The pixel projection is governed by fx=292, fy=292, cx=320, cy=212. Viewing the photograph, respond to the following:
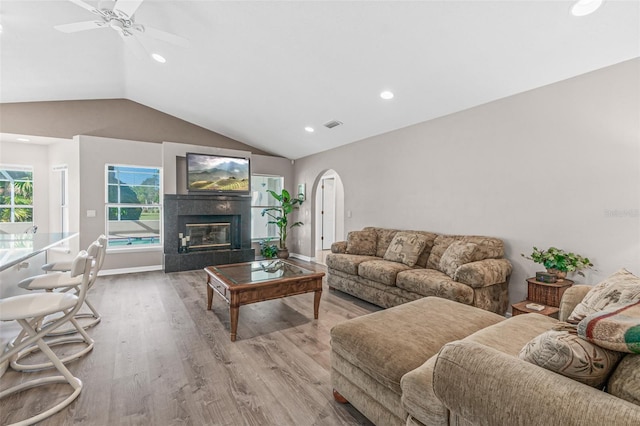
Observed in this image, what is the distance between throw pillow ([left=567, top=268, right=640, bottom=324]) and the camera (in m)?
1.17

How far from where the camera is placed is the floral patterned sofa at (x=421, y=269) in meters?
3.05

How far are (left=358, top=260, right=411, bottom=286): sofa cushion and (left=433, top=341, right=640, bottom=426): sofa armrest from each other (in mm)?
2425

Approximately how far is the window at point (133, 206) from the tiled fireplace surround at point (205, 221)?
20.7 inches

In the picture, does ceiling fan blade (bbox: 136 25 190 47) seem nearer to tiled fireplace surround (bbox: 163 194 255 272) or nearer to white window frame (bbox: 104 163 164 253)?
tiled fireplace surround (bbox: 163 194 255 272)

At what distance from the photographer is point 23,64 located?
4148mm

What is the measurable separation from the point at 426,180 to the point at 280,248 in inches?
166

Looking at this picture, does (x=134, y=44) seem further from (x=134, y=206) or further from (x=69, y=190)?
(x=69, y=190)

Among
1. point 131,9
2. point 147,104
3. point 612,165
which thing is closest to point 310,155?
point 147,104

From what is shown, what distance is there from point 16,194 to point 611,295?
869 cm

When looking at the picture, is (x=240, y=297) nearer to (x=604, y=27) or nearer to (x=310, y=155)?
(x=604, y=27)

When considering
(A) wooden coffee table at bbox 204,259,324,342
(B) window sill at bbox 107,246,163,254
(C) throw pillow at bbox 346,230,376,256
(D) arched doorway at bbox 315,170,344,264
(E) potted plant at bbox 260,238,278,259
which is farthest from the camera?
(D) arched doorway at bbox 315,170,344,264

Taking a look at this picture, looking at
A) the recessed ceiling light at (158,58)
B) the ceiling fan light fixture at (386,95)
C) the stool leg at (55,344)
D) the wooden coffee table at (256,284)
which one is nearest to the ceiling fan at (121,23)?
the recessed ceiling light at (158,58)

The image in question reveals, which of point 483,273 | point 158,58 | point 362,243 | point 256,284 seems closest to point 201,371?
point 256,284

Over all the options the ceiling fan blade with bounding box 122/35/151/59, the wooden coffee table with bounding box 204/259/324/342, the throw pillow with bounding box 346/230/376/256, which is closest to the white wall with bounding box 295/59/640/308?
the throw pillow with bounding box 346/230/376/256
